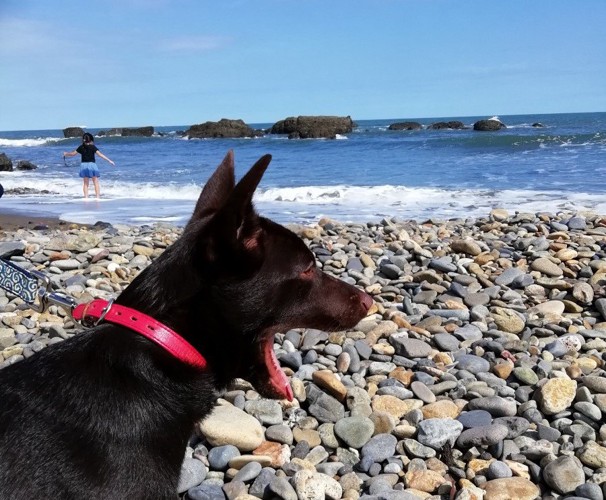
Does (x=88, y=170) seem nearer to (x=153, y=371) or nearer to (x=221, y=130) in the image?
(x=153, y=371)

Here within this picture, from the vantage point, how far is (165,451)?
221 centimetres

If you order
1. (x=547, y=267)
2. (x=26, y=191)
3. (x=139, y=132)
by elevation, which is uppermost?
(x=139, y=132)

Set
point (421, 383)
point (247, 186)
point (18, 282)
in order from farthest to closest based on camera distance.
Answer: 1. point (421, 383)
2. point (18, 282)
3. point (247, 186)

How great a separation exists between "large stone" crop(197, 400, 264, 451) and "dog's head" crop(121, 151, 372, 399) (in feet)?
4.39

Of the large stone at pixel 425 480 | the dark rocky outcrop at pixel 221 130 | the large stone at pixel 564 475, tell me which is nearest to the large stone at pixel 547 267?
the large stone at pixel 564 475

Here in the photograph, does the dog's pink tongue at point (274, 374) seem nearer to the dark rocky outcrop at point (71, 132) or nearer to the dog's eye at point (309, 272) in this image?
the dog's eye at point (309, 272)

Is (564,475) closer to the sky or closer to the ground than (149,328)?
closer to the ground

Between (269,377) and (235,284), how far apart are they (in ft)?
1.63

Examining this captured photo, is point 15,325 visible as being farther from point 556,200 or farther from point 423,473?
point 556,200

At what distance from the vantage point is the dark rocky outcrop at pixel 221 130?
67.6 meters

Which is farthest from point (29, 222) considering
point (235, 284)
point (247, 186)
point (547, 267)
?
point (247, 186)

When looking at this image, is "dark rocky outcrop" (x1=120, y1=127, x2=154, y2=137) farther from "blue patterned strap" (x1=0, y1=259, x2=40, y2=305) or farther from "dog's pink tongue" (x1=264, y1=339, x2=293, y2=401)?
"dog's pink tongue" (x1=264, y1=339, x2=293, y2=401)

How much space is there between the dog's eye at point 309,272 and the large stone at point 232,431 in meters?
1.52

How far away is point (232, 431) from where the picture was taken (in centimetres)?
395
